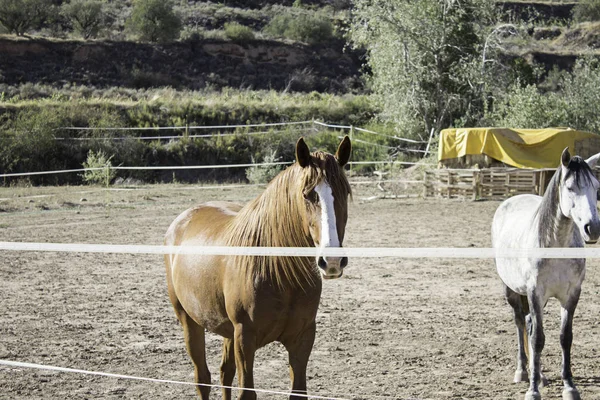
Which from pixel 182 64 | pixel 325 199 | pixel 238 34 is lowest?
pixel 325 199

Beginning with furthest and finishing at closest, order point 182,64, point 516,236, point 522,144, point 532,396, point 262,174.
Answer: point 182,64 < point 262,174 < point 522,144 < point 516,236 < point 532,396

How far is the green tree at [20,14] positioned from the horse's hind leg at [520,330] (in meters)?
43.5

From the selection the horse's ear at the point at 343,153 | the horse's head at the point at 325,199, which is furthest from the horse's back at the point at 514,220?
the horse's head at the point at 325,199

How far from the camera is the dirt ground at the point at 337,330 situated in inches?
224

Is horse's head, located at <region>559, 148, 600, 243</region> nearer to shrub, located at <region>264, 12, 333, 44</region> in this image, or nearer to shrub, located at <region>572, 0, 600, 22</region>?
shrub, located at <region>264, 12, 333, 44</region>

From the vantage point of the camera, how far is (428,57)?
3247 cm

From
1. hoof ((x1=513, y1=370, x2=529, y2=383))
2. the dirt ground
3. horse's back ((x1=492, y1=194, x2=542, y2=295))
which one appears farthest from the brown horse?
hoof ((x1=513, y1=370, x2=529, y2=383))

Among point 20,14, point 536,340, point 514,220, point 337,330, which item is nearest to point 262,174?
point 337,330

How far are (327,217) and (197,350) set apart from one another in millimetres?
1892

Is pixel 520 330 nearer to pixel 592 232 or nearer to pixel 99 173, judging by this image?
pixel 592 232

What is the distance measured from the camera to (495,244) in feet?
21.5

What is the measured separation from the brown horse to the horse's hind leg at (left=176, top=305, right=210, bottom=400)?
0.99ft

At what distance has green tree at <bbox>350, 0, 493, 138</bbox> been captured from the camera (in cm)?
3200

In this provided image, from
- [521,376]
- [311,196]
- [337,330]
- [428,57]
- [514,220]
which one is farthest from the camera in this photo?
[428,57]
